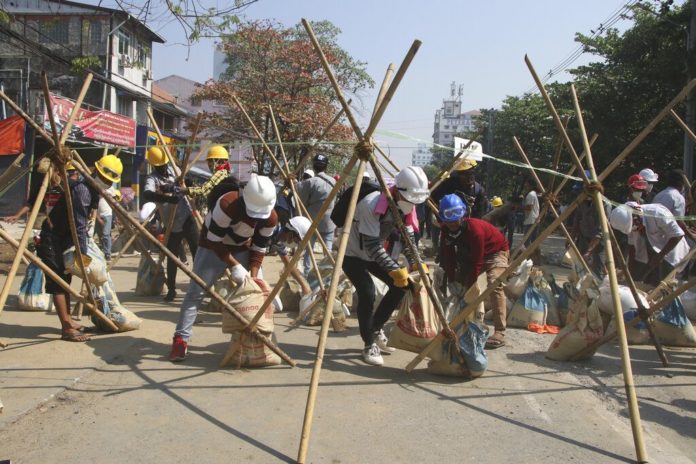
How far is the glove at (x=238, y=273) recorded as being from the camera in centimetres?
488

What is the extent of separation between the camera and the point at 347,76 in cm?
2498

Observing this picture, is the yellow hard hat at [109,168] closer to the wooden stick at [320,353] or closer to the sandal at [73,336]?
the sandal at [73,336]

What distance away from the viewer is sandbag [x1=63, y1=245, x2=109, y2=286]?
5398 millimetres

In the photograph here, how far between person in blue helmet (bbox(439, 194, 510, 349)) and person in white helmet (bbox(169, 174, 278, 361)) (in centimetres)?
151

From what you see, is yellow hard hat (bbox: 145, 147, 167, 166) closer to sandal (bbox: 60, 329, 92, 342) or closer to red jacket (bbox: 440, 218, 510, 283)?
sandal (bbox: 60, 329, 92, 342)

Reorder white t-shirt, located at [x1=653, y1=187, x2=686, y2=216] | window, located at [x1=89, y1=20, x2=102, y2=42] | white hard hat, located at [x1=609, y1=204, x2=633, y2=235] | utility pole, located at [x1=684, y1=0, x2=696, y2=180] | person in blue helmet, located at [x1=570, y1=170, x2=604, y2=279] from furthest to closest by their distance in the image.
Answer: window, located at [x1=89, y1=20, x2=102, y2=42] → utility pole, located at [x1=684, y1=0, x2=696, y2=180] → person in blue helmet, located at [x1=570, y1=170, x2=604, y2=279] → white t-shirt, located at [x1=653, y1=187, x2=686, y2=216] → white hard hat, located at [x1=609, y1=204, x2=633, y2=235]

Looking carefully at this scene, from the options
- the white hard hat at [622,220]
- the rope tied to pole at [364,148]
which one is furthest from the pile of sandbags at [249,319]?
the white hard hat at [622,220]

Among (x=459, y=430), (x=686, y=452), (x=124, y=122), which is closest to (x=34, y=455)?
(x=459, y=430)

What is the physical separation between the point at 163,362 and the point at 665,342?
4582mm

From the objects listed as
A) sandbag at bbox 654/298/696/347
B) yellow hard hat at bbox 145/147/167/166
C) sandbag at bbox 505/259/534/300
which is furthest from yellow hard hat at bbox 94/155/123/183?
sandbag at bbox 654/298/696/347

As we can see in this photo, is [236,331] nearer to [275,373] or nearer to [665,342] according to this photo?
[275,373]

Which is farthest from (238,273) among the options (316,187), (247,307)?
(316,187)

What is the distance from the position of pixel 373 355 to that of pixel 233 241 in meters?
1.49

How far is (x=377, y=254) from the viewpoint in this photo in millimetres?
4863
